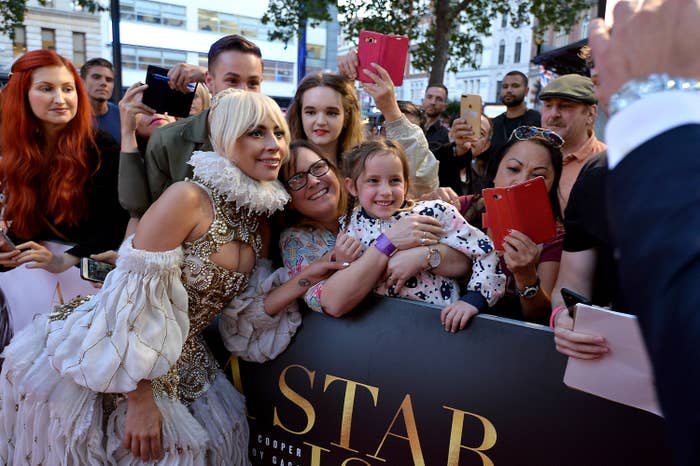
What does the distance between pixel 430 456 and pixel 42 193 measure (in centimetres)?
230

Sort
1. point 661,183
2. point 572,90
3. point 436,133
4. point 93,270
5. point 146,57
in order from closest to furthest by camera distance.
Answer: point 661,183
point 93,270
point 572,90
point 436,133
point 146,57

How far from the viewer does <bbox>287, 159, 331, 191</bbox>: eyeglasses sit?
231 cm

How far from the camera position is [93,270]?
248cm

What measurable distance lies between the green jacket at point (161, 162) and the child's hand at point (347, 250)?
757 millimetres

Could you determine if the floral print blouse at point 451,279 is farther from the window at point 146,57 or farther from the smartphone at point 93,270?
the window at point 146,57

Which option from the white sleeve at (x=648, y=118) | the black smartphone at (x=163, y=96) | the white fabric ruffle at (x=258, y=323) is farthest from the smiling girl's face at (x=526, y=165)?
the white sleeve at (x=648, y=118)

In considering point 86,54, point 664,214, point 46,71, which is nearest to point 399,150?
point 664,214

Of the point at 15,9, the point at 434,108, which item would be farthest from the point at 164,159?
the point at 15,9

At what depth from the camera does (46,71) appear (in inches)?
115

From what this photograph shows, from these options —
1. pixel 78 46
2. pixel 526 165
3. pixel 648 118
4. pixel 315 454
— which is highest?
pixel 78 46

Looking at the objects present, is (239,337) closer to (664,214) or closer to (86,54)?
(664,214)

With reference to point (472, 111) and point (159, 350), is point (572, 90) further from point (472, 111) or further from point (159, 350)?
point (159, 350)

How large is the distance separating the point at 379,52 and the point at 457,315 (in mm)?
1707

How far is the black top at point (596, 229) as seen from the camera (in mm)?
1902
